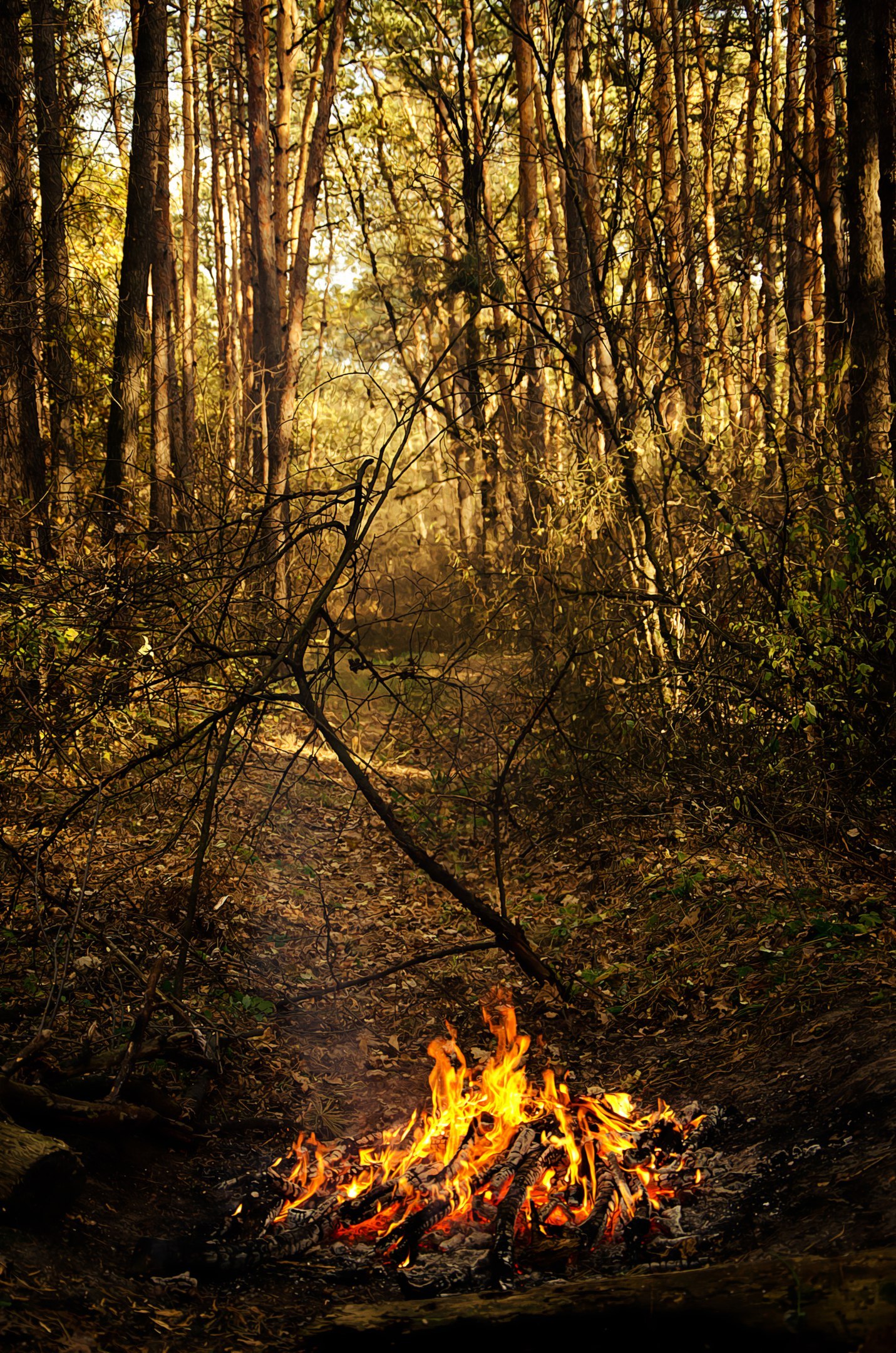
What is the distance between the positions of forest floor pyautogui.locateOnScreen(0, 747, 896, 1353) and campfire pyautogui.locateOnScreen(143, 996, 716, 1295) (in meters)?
0.13

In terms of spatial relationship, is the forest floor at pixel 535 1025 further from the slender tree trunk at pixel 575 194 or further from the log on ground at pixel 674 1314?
the slender tree trunk at pixel 575 194

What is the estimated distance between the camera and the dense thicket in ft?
17.0

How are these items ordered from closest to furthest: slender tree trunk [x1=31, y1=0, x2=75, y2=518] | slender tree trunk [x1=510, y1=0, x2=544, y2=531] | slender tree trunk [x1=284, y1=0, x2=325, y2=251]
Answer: slender tree trunk [x1=31, y1=0, x2=75, y2=518] → slender tree trunk [x1=510, y1=0, x2=544, y2=531] → slender tree trunk [x1=284, y1=0, x2=325, y2=251]

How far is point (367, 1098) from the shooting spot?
460 centimetres

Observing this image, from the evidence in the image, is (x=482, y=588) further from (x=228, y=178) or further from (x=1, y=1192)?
(x=228, y=178)

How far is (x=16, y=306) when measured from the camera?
827 cm

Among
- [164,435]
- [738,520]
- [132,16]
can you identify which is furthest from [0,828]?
[132,16]

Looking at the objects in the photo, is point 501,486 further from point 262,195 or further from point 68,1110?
point 68,1110

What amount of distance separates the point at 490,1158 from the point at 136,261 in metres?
9.95

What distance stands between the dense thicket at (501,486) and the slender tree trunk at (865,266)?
20 millimetres

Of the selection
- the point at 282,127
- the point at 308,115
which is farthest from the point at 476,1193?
the point at 308,115

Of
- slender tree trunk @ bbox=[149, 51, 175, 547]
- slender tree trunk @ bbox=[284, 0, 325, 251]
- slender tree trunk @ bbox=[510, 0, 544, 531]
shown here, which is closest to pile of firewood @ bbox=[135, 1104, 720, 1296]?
slender tree trunk @ bbox=[149, 51, 175, 547]

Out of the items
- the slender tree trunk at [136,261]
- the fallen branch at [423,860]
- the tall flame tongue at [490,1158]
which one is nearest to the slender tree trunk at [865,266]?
the fallen branch at [423,860]

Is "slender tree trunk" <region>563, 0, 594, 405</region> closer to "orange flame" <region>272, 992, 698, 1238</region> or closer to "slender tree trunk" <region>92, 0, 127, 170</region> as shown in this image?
"slender tree trunk" <region>92, 0, 127, 170</region>
